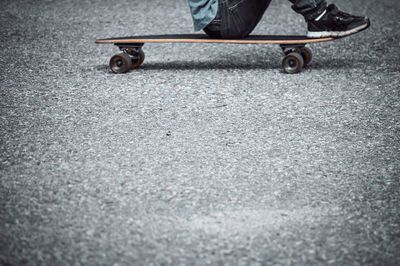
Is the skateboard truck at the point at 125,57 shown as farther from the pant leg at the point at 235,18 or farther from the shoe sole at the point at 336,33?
the shoe sole at the point at 336,33

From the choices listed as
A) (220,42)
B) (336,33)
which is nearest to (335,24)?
(336,33)

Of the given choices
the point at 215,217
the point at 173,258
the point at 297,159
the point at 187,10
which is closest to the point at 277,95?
the point at 297,159

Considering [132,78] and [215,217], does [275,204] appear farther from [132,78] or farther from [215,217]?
[132,78]

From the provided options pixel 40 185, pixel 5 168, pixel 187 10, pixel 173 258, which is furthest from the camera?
pixel 187 10

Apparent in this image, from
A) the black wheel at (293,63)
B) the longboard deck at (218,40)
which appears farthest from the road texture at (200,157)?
the longboard deck at (218,40)

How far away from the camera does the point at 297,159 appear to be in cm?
256

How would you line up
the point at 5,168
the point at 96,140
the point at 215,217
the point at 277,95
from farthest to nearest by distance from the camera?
1. the point at 277,95
2. the point at 96,140
3. the point at 5,168
4. the point at 215,217

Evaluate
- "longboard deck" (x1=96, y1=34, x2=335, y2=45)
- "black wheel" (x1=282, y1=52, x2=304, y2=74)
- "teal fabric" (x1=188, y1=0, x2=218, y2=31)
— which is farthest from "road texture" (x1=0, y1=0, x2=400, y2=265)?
"teal fabric" (x1=188, y1=0, x2=218, y2=31)

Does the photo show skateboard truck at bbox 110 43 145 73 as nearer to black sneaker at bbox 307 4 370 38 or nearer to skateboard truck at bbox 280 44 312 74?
skateboard truck at bbox 280 44 312 74

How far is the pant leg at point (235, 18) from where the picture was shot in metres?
3.75

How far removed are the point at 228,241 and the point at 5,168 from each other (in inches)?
46.1

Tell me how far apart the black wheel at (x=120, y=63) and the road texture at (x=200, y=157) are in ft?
0.23

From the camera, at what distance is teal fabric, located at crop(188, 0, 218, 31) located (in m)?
3.75

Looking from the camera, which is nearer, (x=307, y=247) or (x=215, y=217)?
(x=307, y=247)
